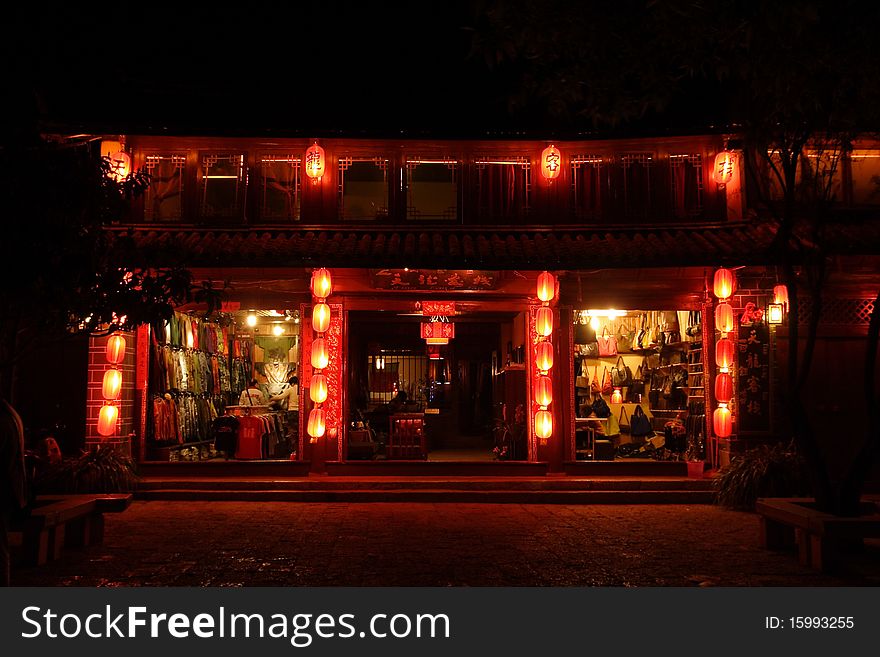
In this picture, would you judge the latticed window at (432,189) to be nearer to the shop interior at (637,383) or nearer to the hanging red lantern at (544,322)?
the hanging red lantern at (544,322)

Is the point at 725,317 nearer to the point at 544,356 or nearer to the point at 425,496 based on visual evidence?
the point at 544,356

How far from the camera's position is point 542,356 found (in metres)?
13.4

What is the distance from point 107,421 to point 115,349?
4.18 ft

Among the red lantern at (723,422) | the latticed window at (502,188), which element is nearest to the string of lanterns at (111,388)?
the latticed window at (502,188)

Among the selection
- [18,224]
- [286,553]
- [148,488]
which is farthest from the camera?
[148,488]

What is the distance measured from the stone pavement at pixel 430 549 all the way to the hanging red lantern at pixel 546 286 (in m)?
3.83

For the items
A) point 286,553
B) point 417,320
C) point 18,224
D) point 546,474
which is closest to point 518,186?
point 417,320

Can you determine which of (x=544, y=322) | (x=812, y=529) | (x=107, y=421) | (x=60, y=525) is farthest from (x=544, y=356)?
(x=60, y=525)

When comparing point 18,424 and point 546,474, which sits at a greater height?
point 18,424

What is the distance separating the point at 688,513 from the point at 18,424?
9.70 m

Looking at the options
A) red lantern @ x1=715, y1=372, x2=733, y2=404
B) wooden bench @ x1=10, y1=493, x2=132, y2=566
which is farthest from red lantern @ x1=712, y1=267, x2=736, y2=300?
wooden bench @ x1=10, y1=493, x2=132, y2=566

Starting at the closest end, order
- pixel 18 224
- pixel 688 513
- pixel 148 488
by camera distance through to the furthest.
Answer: pixel 18 224, pixel 688 513, pixel 148 488

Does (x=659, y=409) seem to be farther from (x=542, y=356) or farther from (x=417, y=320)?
(x=417, y=320)

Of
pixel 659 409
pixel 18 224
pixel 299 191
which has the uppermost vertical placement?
pixel 299 191
